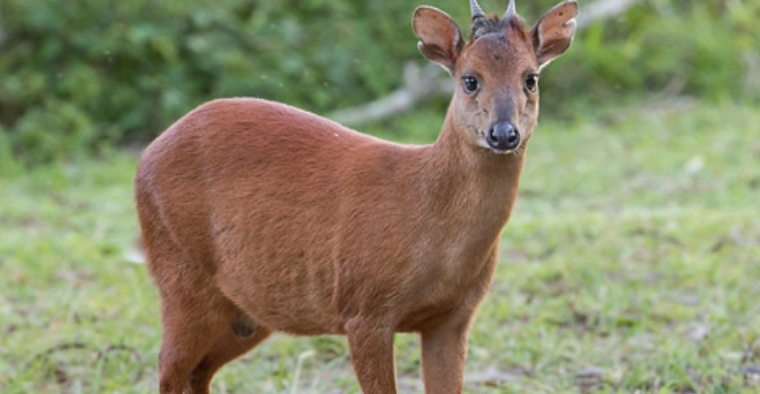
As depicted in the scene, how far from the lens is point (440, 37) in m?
4.72

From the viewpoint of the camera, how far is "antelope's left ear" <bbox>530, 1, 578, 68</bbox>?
4703 mm

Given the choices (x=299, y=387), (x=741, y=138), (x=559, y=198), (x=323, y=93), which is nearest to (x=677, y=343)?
(x=299, y=387)

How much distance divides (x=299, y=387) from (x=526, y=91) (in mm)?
1904

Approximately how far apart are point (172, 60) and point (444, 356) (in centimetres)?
652

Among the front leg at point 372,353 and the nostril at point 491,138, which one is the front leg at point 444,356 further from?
the nostril at point 491,138

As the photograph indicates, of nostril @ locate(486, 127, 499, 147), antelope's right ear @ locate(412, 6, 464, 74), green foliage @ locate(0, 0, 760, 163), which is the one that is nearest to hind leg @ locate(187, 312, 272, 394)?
antelope's right ear @ locate(412, 6, 464, 74)

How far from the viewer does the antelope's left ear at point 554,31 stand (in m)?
4.70

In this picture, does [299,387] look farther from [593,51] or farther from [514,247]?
[593,51]

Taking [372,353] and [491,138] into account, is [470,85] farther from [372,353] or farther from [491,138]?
[372,353]

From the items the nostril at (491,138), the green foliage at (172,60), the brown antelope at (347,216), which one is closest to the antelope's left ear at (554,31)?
the brown antelope at (347,216)

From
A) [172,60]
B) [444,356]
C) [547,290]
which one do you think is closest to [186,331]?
[444,356]

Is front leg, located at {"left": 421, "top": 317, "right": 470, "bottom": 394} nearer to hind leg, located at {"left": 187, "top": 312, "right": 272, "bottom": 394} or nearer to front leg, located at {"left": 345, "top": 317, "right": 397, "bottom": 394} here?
front leg, located at {"left": 345, "top": 317, "right": 397, "bottom": 394}

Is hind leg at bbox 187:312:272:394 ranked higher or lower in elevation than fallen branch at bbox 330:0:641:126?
lower

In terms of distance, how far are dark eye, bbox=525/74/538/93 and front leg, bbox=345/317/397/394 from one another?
82cm
